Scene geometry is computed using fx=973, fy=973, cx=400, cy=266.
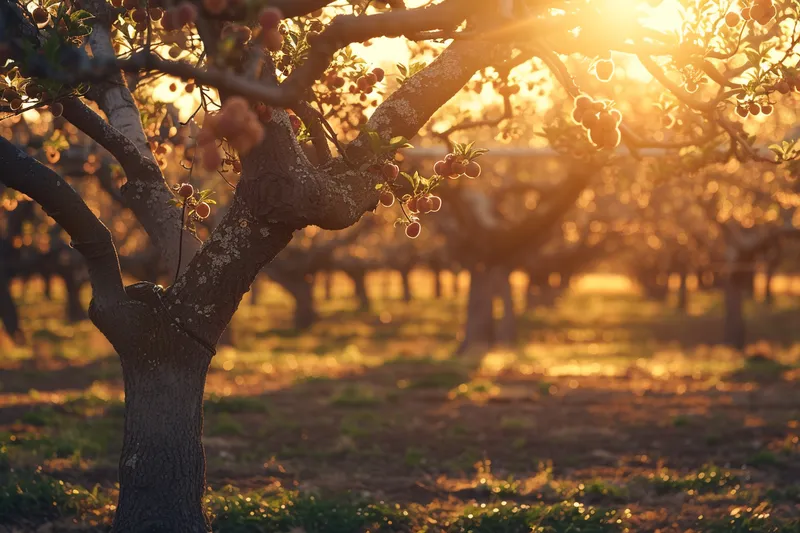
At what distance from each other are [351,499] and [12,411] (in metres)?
7.02

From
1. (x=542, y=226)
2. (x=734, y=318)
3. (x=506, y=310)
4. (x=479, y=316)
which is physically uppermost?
(x=542, y=226)

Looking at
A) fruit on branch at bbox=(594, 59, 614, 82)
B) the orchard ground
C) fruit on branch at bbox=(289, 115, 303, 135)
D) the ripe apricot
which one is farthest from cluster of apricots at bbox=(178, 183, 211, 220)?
the orchard ground

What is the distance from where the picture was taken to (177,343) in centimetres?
658

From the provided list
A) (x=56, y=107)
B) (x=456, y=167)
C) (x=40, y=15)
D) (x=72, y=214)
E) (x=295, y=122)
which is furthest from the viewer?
(x=295, y=122)

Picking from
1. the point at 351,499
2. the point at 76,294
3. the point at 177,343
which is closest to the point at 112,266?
the point at 177,343

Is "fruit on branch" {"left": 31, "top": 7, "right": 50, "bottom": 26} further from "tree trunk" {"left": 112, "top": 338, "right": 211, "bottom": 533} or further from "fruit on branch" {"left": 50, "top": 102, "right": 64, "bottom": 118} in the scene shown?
"tree trunk" {"left": 112, "top": 338, "right": 211, "bottom": 533}

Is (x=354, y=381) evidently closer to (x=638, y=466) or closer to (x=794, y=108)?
(x=638, y=466)

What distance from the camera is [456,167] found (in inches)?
232

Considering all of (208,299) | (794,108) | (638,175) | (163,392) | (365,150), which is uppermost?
(794,108)

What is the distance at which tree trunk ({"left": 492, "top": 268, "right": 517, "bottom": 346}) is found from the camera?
3319 centimetres

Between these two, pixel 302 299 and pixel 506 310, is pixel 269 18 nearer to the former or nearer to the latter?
pixel 506 310

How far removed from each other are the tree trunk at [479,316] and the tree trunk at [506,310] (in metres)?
3.57

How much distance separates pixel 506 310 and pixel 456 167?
28.6 m

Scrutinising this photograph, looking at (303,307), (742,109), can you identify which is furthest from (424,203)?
(303,307)
